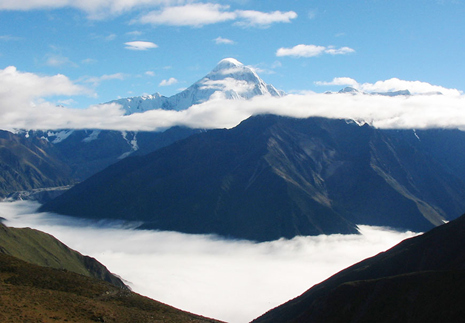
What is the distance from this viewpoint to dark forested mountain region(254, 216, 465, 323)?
11781cm

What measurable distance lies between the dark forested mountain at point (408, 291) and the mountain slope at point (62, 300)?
42161 millimetres

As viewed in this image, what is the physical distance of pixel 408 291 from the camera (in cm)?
12775

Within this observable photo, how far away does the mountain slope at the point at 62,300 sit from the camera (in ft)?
334

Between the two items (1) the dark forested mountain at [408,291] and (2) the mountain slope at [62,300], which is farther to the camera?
(1) the dark forested mountain at [408,291]

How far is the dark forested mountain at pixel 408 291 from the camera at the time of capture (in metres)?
118

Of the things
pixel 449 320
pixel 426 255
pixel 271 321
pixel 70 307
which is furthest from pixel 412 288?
pixel 70 307

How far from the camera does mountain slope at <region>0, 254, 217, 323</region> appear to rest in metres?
102

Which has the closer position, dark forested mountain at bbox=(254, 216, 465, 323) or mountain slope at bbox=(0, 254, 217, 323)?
mountain slope at bbox=(0, 254, 217, 323)

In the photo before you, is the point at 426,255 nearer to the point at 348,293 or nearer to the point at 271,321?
the point at 348,293

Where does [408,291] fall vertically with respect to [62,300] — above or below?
below

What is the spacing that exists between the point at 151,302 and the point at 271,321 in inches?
2222

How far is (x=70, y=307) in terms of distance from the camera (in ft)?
360

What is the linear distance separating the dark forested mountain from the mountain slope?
1660 inches

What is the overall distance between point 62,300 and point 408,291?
3226 inches
